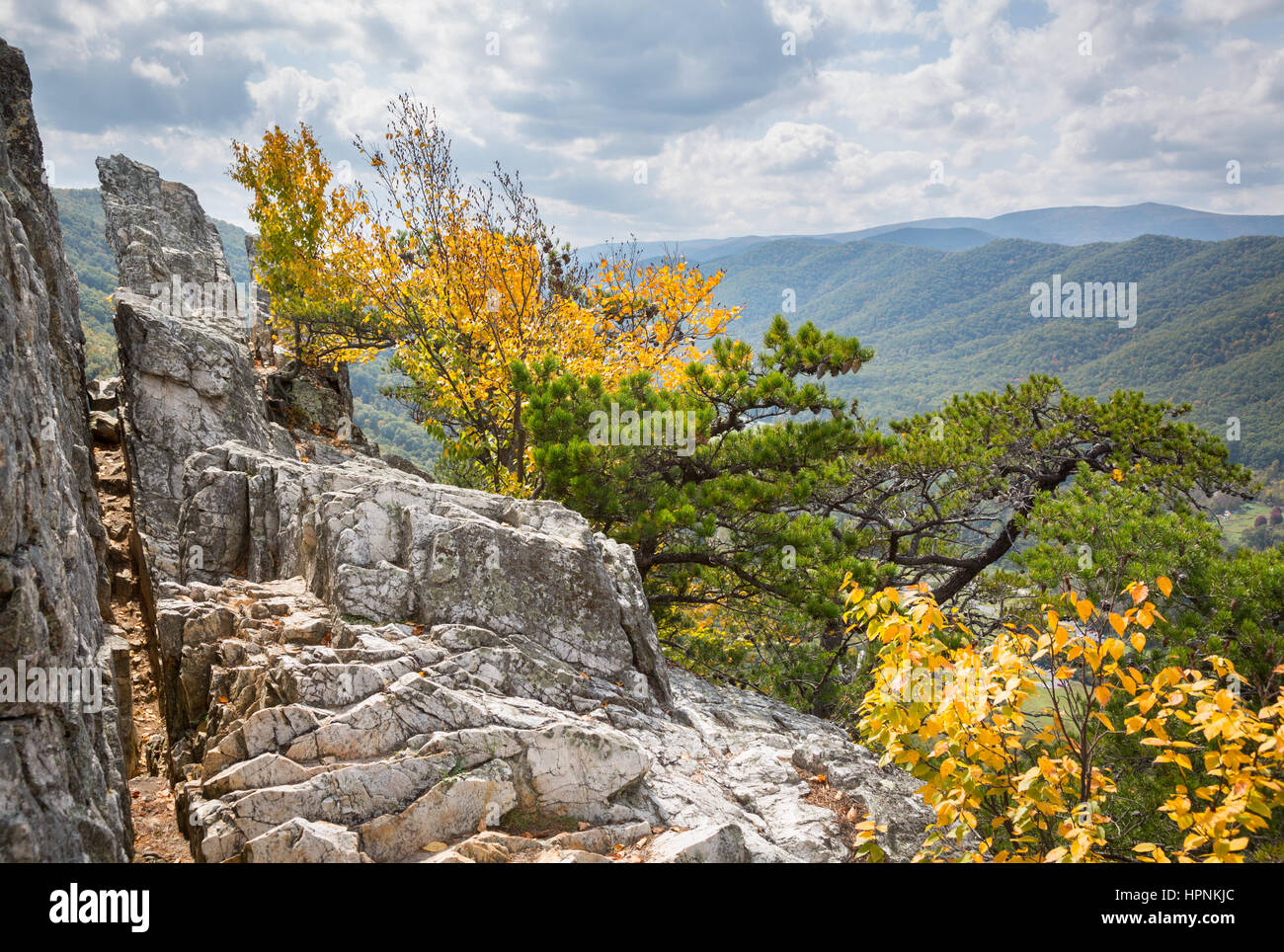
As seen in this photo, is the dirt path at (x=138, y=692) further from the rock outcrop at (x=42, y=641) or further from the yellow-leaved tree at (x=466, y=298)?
the yellow-leaved tree at (x=466, y=298)

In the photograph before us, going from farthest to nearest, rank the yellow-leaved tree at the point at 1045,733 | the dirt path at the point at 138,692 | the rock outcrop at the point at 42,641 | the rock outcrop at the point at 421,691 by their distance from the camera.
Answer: the dirt path at the point at 138,692 < the rock outcrop at the point at 421,691 < the yellow-leaved tree at the point at 1045,733 < the rock outcrop at the point at 42,641

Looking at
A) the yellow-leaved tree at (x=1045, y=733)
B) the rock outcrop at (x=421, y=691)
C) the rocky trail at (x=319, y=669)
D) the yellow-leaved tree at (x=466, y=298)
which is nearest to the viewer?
the yellow-leaved tree at (x=1045, y=733)

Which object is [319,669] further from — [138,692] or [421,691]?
[138,692]

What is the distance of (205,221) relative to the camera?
23.6 metres

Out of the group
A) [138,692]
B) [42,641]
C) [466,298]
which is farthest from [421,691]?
[466,298]

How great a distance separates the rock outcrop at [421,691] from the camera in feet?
17.0

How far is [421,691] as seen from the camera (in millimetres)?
5867

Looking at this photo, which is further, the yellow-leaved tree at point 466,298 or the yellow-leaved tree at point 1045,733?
the yellow-leaved tree at point 466,298

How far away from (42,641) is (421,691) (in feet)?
8.25

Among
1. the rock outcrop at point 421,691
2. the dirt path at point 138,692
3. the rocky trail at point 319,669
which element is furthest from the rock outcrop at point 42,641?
the rock outcrop at point 421,691

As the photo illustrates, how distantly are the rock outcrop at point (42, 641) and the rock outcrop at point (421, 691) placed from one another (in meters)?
0.76

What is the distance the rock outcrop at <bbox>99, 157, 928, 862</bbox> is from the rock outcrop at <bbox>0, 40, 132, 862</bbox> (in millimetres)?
758

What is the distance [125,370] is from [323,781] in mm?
8464

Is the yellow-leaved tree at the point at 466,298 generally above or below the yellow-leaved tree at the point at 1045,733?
above
